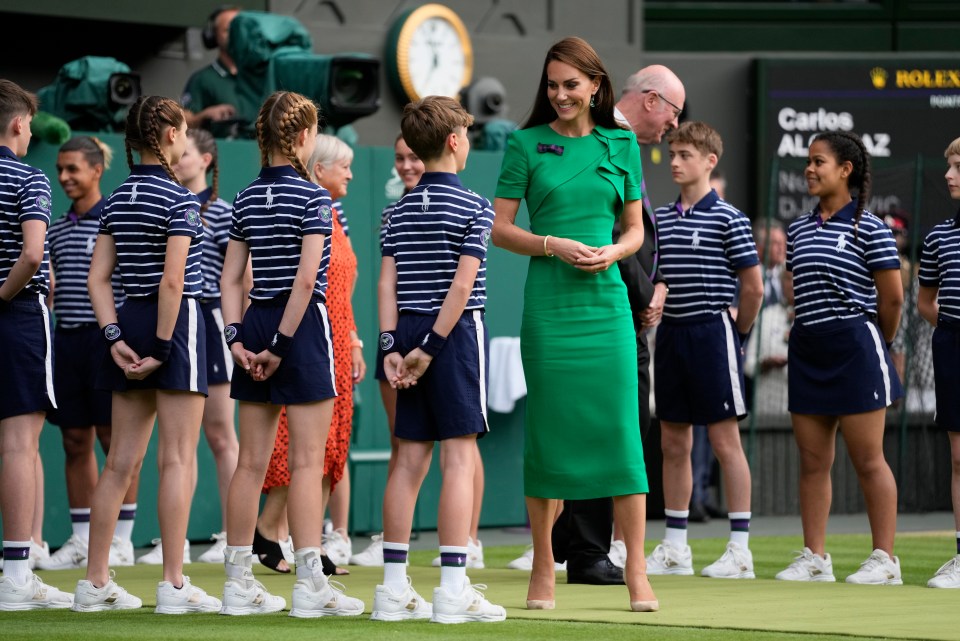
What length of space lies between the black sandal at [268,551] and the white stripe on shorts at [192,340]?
156 cm

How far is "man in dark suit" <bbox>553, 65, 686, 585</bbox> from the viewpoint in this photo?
20.7ft

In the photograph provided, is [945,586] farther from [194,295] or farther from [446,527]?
[194,295]

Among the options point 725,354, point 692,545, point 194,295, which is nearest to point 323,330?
point 194,295

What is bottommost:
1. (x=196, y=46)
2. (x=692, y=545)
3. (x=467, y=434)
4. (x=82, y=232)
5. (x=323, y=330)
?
(x=692, y=545)

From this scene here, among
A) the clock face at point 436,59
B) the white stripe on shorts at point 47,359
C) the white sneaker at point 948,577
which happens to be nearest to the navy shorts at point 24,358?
the white stripe on shorts at point 47,359

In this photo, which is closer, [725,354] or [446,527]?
[446,527]

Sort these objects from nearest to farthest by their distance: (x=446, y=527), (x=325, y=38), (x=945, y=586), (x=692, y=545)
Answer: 1. (x=446, y=527)
2. (x=945, y=586)
3. (x=692, y=545)
4. (x=325, y=38)

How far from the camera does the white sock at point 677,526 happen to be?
702cm

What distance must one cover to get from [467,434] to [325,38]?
8605 mm

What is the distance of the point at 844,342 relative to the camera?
22.3ft

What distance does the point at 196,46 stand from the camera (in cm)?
1250

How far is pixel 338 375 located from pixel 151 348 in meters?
1.53

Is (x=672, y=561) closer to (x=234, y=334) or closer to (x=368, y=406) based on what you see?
(x=234, y=334)

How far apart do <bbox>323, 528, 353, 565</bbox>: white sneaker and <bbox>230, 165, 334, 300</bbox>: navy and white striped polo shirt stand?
230 cm
